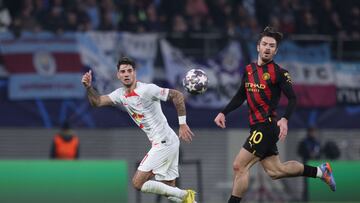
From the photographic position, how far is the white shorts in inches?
523

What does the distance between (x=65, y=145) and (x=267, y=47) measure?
8258 millimetres

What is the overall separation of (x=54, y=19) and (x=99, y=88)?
163 cm

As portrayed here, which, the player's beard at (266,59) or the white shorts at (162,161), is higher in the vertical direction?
the player's beard at (266,59)

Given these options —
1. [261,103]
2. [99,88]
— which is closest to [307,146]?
[99,88]

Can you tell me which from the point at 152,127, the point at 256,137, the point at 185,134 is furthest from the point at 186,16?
the point at 185,134

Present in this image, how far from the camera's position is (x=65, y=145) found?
2042cm

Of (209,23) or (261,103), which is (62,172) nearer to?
(209,23)

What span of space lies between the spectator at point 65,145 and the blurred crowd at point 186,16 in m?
2.09

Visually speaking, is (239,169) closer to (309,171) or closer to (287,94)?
(309,171)

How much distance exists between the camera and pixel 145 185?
43.1 ft

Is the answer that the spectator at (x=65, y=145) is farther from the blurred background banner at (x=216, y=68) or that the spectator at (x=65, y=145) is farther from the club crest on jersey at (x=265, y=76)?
the club crest on jersey at (x=265, y=76)

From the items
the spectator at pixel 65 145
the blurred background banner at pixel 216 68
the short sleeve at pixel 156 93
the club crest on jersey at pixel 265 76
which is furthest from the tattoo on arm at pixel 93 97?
the blurred background banner at pixel 216 68

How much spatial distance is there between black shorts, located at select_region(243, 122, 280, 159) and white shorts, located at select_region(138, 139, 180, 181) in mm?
929

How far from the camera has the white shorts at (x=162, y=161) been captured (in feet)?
43.6
